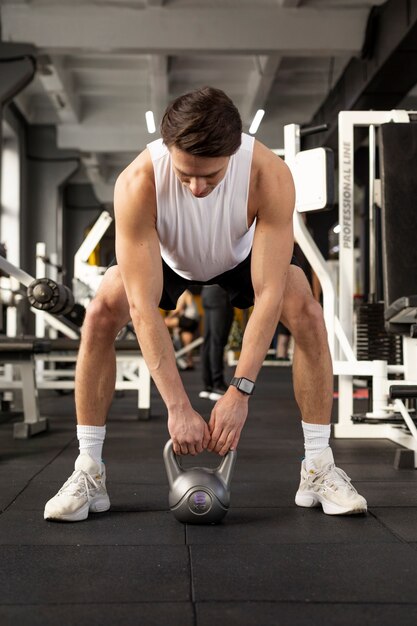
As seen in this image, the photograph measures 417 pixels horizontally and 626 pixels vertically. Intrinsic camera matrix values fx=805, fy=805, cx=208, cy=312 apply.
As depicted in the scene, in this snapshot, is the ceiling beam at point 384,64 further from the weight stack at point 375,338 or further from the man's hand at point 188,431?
the man's hand at point 188,431

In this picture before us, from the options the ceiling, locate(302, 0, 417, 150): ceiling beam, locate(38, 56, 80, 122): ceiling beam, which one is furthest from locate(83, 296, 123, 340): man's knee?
locate(38, 56, 80, 122): ceiling beam

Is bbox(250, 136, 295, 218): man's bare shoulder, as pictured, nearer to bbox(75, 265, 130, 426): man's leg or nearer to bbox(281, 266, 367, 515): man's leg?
bbox(281, 266, 367, 515): man's leg

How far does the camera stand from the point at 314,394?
1914mm

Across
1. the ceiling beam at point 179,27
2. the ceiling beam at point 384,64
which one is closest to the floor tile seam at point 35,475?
the ceiling beam at point 384,64

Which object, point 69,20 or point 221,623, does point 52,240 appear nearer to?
point 69,20

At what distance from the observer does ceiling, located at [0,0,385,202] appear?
279 inches

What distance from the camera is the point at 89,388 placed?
1.88m

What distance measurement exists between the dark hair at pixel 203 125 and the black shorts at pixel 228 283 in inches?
18.3

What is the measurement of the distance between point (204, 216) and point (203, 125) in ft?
0.96

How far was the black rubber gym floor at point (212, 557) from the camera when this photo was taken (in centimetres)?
118

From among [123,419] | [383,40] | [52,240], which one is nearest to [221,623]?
[123,419]

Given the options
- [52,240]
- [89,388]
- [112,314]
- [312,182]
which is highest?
[52,240]

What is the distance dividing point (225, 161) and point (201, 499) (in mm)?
713

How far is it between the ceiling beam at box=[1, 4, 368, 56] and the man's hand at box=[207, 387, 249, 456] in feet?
19.9
